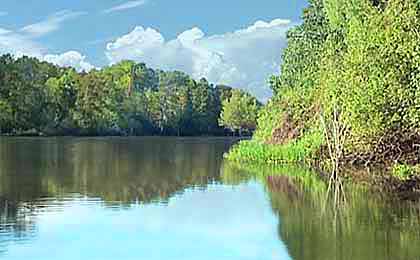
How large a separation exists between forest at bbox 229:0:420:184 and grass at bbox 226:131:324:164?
61 millimetres

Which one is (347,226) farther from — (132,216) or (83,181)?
(83,181)

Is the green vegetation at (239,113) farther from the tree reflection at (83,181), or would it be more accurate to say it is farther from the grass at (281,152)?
the tree reflection at (83,181)

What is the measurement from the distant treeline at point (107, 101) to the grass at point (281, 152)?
53106mm

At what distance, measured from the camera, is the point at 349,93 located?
82.7ft

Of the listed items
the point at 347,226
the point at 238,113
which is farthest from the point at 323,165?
the point at 238,113

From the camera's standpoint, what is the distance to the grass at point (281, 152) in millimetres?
41188

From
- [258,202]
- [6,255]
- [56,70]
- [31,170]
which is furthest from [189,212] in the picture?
[56,70]

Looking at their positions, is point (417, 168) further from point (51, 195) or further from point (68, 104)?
point (68, 104)

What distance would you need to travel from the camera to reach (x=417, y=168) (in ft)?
87.8

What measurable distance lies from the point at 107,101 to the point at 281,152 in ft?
223

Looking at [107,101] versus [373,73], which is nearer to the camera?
[373,73]

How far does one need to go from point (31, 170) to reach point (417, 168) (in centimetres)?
1927

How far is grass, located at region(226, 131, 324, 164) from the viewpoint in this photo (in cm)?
4119

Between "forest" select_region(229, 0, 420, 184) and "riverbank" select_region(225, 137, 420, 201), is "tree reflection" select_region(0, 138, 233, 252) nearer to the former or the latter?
"riverbank" select_region(225, 137, 420, 201)
